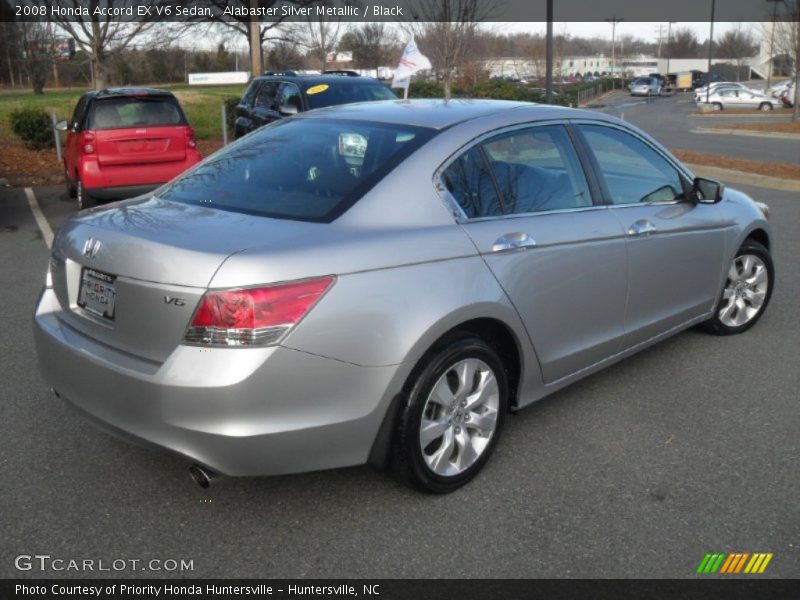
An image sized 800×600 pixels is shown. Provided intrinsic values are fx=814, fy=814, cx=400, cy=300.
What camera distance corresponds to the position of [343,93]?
1242 cm

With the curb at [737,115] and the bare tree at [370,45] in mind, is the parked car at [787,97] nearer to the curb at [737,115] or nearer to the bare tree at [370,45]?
the curb at [737,115]

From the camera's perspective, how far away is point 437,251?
131 inches

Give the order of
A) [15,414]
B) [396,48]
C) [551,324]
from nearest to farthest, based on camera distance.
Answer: [551,324], [15,414], [396,48]

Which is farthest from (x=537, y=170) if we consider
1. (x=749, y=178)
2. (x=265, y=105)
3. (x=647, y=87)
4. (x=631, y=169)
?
(x=647, y=87)

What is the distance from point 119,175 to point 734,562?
9.71 m

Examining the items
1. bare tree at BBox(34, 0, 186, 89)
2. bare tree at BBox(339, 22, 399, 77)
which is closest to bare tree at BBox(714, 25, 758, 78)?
bare tree at BBox(339, 22, 399, 77)

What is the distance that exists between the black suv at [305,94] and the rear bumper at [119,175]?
2.14 metres

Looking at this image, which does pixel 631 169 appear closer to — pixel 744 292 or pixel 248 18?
pixel 744 292

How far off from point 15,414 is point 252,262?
2.21 meters

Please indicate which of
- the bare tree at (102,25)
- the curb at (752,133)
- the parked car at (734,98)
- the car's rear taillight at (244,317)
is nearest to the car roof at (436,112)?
the car's rear taillight at (244,317)

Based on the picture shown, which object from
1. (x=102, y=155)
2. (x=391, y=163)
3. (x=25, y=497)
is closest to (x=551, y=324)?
(x=391, y=163)

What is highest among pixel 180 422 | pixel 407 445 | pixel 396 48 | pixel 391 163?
pixel 396 48

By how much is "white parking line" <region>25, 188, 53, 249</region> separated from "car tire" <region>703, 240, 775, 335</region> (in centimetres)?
650

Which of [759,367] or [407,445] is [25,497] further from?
[759,367]
